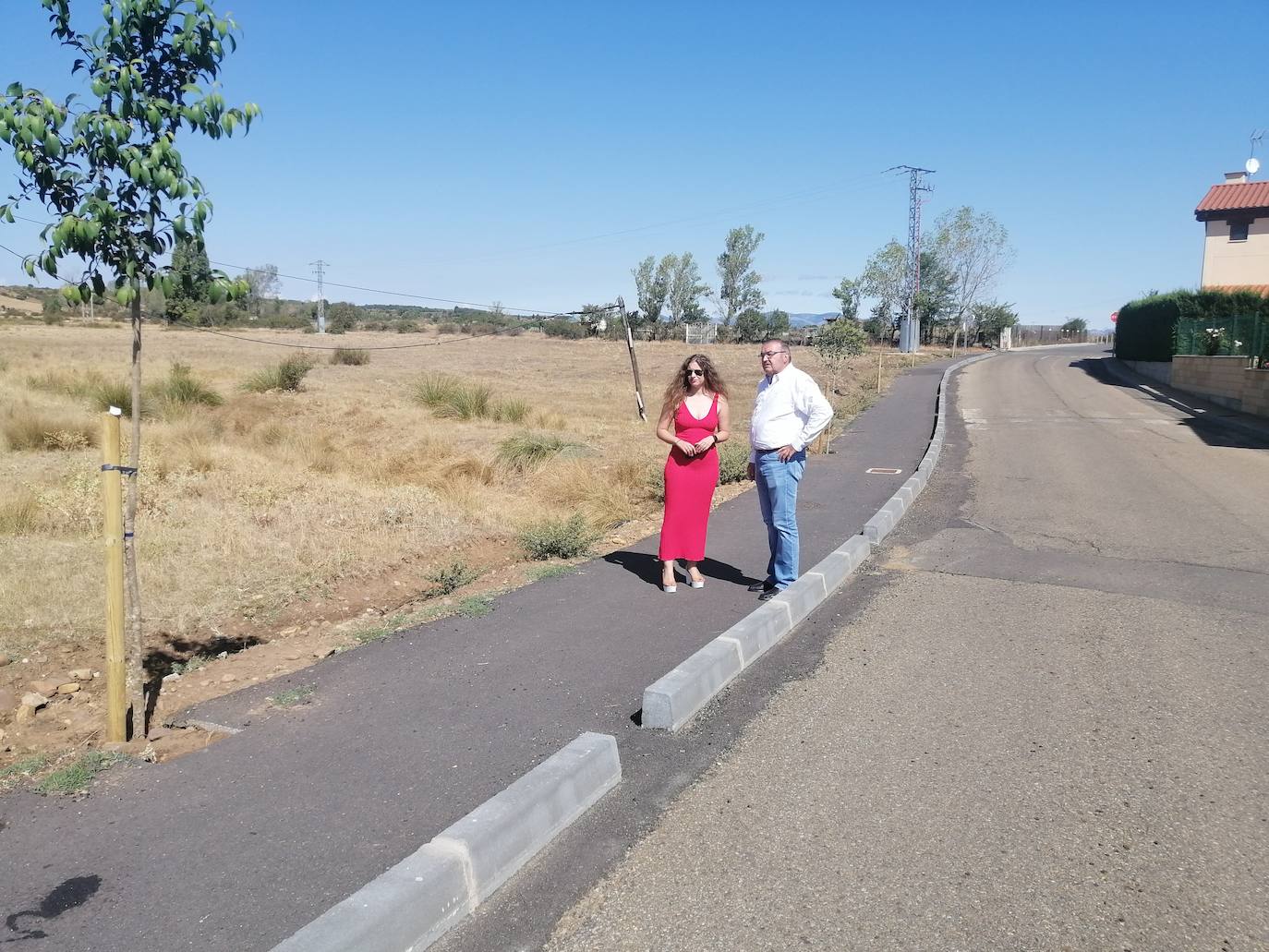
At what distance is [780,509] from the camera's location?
6.57 m

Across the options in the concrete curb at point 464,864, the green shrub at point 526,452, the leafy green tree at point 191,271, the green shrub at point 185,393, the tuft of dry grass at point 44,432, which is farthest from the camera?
the green shrub at point 185,393

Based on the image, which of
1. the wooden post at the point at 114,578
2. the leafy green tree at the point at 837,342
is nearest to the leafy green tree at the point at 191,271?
the wooden post at the point at 114,578

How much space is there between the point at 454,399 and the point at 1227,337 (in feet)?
64.2

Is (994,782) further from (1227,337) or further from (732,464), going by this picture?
(1227,337)

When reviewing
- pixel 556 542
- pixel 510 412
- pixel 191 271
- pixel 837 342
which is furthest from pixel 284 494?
pixel 837 342

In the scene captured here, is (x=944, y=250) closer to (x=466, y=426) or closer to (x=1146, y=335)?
(x=1146, y=335)

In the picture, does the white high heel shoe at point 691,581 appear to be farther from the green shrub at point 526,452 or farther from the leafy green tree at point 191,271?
the green shrub at point 526,452

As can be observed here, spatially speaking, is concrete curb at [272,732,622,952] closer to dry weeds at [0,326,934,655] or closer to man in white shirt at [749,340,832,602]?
man in white shirt at [749,340,832,602]

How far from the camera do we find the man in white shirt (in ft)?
21.5

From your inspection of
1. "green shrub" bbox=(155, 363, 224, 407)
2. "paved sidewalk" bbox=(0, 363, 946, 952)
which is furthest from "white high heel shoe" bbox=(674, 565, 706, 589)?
"green shrub" bbox=(155, 363, 224, 407)

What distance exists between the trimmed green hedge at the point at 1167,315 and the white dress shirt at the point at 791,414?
782 inches

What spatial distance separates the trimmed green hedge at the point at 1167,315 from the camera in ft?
87.6

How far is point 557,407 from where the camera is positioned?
2503 cm

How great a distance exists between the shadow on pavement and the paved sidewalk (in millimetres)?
14500
